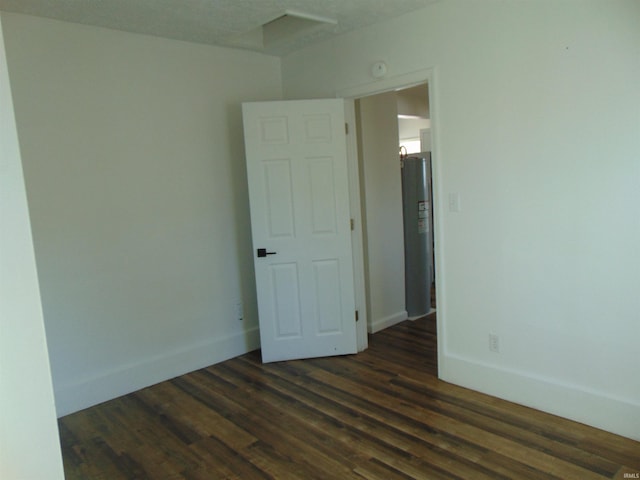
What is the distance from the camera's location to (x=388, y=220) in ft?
14.7

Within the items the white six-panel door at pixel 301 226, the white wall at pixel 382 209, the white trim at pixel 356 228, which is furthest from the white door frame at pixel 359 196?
the white wall at pixel 382 209

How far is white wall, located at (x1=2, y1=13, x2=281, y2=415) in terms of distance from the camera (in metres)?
2.92

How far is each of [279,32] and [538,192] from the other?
2.38m

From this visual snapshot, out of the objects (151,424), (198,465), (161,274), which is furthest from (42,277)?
(198,465)

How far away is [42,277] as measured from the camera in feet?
9.56

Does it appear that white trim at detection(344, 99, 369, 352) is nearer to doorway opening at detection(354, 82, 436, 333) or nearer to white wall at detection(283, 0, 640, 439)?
doorway opening at detection(354, 82, 436, 333)

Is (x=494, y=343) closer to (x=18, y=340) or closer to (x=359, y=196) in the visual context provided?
(x=359, y=196)

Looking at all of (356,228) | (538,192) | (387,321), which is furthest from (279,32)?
(387,321)

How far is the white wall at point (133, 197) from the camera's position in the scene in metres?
2.92

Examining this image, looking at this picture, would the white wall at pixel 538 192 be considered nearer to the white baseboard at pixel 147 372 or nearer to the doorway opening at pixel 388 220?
the doorway opening at pixel 388 220

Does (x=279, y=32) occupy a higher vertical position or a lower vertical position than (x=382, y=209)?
higher

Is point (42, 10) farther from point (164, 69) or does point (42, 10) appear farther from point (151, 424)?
point (151, 424)

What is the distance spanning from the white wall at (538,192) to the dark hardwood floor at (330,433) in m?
0.26

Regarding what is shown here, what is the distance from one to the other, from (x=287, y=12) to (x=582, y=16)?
173cm
